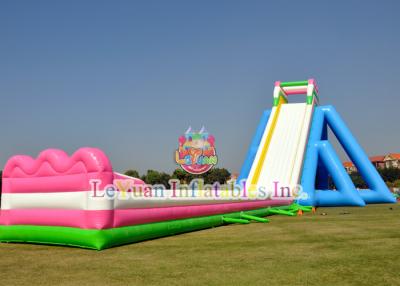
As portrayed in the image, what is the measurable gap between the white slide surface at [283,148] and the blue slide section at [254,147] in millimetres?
442

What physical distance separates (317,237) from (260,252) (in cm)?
170

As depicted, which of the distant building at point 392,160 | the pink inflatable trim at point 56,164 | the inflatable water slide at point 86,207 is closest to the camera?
the inflatable water slide at point 86,207

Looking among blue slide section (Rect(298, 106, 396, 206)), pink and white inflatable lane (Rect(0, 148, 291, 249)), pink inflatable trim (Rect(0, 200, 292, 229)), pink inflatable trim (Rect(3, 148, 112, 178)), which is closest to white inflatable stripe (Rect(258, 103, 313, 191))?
blue slide section (Rect(298, 106, 396, 206))

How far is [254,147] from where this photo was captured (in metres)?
17.4

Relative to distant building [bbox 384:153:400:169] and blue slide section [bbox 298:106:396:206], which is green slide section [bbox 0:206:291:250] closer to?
blue slide section [bbox 298:106:396:206]

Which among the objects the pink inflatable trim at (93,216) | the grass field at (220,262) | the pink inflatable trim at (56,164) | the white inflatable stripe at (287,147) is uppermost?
the white inflatable stripe at (287,147)

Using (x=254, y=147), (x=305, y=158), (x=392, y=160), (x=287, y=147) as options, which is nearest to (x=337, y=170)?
(x=305, y=158)

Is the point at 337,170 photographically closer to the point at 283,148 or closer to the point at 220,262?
the point at 283,148

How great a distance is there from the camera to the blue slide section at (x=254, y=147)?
16752 mm

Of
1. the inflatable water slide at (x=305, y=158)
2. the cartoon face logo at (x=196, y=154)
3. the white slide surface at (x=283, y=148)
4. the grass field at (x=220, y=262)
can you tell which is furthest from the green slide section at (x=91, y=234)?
the cartoon face logo at (x=196, y=154)

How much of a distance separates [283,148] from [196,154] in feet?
33.1

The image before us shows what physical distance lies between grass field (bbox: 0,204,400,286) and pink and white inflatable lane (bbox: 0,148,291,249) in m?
0.36

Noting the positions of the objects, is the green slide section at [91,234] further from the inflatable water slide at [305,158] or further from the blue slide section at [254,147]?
the blue slide section at [254,147]

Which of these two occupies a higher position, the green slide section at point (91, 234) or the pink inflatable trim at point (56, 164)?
the pink inflatable trim at point (56, 164)
